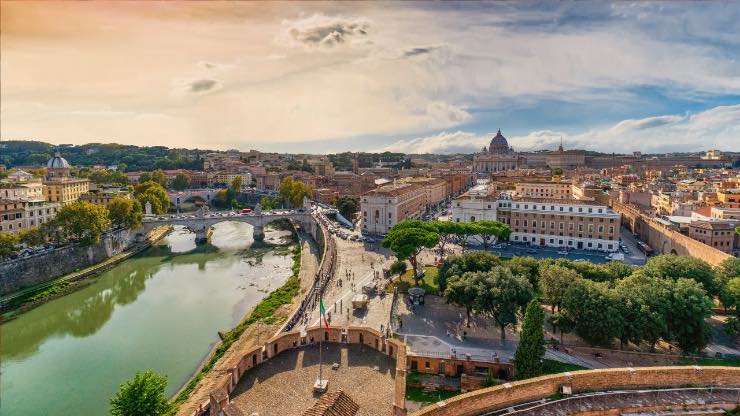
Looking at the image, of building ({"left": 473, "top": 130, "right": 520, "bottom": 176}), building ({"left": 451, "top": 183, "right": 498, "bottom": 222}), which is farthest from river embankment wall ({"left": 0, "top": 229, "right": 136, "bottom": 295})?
building ({"left": 473, "top": 130, "right": 520, "bottom": 176})

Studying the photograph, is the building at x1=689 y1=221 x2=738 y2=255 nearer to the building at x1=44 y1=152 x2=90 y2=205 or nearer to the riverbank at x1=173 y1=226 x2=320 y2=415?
the riverbank at x1=173 y1=226 x2=320 y2=415

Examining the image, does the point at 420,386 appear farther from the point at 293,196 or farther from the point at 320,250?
the point at 293,196

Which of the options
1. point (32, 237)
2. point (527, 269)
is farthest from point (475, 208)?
point (32, 237)

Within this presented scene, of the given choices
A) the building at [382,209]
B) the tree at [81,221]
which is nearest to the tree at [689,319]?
the building at [382,209]

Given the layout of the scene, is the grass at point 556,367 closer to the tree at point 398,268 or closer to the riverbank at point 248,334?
the riverbank at point 248,334

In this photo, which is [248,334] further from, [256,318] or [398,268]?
[398,268]

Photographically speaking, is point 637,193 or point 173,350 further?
point 637,193

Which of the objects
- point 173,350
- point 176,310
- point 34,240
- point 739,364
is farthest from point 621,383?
point 34,240
